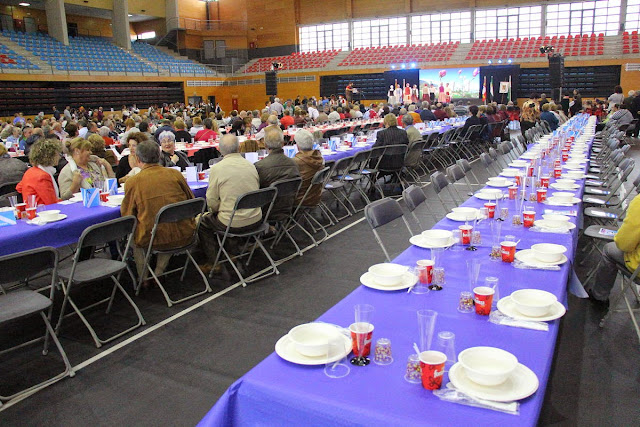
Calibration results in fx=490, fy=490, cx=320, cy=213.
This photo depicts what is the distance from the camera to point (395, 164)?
324 inches

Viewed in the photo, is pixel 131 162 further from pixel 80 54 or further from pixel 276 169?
pixel 80 54

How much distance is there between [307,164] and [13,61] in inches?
779

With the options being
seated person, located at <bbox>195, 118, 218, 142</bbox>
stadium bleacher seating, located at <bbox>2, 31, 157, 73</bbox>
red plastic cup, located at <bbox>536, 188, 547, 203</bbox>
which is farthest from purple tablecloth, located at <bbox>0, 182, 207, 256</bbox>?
stadium bleacher seating, located at <bbox>2, 31, 157, 73</bbox>

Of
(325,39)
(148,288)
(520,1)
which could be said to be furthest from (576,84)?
(148,288)

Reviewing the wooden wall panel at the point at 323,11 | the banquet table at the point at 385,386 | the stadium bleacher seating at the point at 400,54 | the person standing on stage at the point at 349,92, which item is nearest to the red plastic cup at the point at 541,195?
the banquet table at the point at 385,386

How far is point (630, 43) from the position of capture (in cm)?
2164

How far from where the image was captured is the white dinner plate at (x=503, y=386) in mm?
1520

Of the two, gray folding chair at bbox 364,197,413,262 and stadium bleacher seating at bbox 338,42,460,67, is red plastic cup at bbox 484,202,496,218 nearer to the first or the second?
gray folding chair at bbox 364,197,413,262

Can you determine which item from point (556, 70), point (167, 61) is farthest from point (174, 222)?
point (167, 61)

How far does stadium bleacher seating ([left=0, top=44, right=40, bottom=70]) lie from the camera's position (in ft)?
65.0

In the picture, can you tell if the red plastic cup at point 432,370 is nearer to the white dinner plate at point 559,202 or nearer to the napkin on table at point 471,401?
the napkin on table at point 471,401

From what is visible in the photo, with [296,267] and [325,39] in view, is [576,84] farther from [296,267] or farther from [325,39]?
[296,267]

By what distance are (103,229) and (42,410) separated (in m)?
1.27

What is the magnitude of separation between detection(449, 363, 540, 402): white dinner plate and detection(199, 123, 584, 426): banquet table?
3cm
